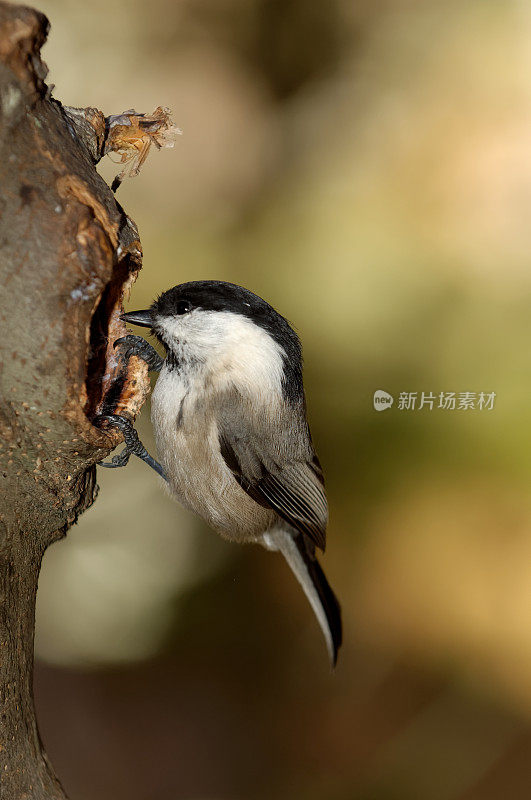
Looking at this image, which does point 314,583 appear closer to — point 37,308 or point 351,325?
point 351,325

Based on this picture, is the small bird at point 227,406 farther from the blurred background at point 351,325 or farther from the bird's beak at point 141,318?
the blurred background at point 351,325

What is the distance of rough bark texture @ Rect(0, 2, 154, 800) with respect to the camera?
0.74 metres

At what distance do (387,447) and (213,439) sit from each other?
1.10 metres

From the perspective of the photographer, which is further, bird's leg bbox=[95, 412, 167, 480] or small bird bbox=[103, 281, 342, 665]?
small bird bbox=[103, 281, 342, 665]

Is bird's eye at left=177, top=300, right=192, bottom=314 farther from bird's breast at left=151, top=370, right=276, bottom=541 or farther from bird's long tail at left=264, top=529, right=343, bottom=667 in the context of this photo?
bird's long tail at left=264, top=529, right=343, bottom=667

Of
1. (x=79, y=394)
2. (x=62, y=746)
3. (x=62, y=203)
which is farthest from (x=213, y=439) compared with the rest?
(x=62, y=746)

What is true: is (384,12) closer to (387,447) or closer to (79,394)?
(387,447)

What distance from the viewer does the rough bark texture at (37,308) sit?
29.3 inches

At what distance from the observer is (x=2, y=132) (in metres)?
0.75

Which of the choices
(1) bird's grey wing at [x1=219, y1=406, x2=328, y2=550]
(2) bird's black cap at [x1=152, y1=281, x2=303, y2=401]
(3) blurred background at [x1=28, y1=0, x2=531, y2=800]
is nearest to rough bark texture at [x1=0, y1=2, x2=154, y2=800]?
(2) bird's black cap at [x1=152, y1=281, x2=303, y2=401]

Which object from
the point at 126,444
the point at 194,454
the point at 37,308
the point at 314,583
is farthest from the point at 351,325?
the point at 37,308

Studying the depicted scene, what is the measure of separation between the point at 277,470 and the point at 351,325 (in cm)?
94

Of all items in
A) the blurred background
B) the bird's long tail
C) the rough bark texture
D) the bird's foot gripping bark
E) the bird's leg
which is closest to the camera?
the rough bark texture

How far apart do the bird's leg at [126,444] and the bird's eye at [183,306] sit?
0.81 ft
